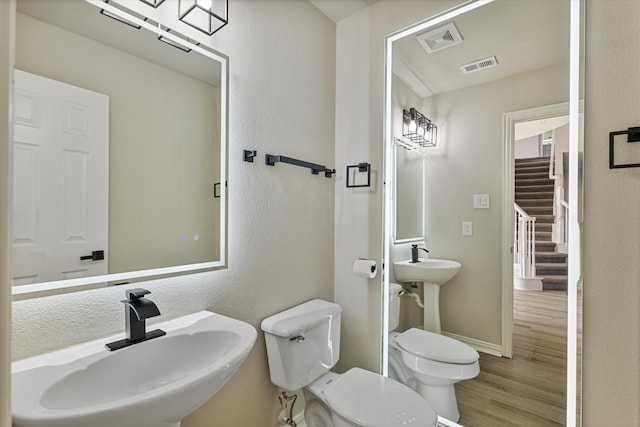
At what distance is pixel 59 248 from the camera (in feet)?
3.10

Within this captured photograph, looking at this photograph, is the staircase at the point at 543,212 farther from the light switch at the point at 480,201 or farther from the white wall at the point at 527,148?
the light switch at the point at 480,201

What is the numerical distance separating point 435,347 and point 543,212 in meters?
0.86

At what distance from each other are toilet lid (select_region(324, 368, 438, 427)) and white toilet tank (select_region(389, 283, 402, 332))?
368 mm

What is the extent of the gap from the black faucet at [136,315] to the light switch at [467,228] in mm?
1474

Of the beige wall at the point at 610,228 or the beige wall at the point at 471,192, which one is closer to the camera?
the beige wall at the point at 610,228

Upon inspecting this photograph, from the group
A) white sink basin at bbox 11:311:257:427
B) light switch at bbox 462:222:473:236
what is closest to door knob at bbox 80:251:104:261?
white sink basin at bbox 11:311:257:427

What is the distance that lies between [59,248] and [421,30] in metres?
1.93

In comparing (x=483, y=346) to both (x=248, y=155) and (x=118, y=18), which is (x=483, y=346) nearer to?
(x=248, y=155)

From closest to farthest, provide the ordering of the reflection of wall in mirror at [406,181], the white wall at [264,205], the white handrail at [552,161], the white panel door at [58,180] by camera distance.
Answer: the white panel door at [58,180] < the white wall at [264,205] < the white handrail at [552,161] < the reflection of wall in mirror at [406,181]

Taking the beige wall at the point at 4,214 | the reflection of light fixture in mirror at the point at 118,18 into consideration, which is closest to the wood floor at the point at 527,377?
the beige wall at the point at 4,214

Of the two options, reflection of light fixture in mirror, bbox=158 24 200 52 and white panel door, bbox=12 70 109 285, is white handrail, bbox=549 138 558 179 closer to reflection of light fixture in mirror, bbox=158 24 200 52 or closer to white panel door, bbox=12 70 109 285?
reflection of light fixture in mirror, bbox=158 24 200 52

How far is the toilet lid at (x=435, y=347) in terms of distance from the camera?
1571mm

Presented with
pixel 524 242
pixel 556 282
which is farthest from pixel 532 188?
pixel 556 282

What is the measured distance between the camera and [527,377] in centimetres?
144
